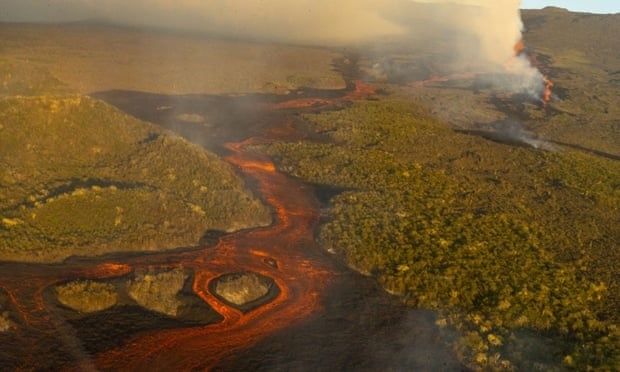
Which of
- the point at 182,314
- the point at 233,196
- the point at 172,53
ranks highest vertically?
the point at 172,53

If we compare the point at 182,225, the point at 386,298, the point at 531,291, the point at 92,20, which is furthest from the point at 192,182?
the point at 92,20

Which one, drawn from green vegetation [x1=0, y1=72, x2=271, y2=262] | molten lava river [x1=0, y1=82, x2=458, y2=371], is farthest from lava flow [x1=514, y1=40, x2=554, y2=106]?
molten lava river [x1=0, y1=82, x2=458, y2=371]

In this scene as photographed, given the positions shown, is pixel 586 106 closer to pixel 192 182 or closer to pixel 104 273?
pixel 192 182

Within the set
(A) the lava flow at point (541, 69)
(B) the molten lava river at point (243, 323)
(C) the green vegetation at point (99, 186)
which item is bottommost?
(B) the molten lava river at point (243, 323)

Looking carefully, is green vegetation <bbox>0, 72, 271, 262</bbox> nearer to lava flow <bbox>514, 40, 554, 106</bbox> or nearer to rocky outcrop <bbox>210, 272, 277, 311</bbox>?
rocky outcrop <bbox>210, 272, 277, 311</bbox>

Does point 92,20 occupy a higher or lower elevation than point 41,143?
higher

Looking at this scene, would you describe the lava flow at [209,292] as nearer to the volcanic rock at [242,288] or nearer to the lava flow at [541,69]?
the volcanic rock at [242,288]

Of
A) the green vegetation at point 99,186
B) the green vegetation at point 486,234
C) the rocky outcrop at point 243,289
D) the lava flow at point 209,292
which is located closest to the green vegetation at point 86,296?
the lava flow at point 209,292
